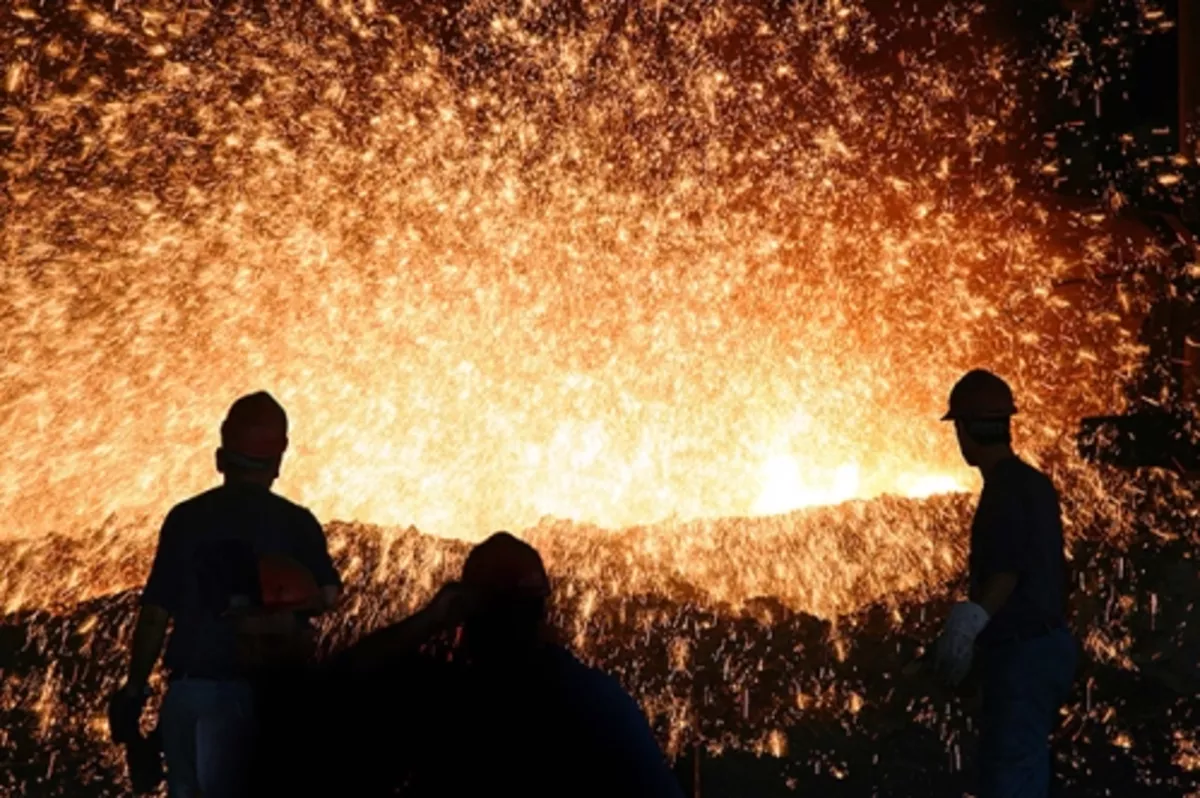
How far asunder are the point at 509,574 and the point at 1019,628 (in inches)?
126

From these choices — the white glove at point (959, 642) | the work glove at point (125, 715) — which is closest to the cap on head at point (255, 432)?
the work glove at point (125, 715)

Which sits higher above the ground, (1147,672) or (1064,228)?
(1064,228)

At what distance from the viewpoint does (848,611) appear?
10805 millimetres

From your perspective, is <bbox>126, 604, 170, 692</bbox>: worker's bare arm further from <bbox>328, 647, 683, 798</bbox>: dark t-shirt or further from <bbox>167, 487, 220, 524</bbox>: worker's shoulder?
<bbox>328, 647, 683, 798</bbox>: dark t-shirt

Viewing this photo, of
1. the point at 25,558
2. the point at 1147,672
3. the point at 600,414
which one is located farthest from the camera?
the point at 600,414

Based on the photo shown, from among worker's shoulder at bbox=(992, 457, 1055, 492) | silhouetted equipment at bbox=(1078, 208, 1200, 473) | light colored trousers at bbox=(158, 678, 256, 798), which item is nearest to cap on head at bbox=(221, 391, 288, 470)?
light colored trousers at bbox=(158, 678, 256, 798)

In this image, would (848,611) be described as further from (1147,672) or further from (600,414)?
(600,414)

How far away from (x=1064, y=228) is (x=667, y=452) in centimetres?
444

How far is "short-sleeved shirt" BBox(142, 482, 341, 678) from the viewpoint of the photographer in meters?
4.54

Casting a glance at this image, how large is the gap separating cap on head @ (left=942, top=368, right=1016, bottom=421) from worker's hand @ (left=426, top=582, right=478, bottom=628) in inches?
129

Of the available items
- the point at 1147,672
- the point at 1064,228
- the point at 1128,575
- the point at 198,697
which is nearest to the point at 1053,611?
the point at 198,697

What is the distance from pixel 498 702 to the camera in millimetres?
2102

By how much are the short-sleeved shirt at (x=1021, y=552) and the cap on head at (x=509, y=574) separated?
313 cm

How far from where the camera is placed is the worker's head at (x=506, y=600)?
213 centimetres
